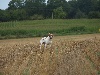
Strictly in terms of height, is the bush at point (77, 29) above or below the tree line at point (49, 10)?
below

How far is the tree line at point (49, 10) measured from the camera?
4506 centimetres

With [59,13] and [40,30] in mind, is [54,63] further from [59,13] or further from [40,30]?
[59,13]

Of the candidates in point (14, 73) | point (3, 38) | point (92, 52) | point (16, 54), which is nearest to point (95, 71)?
point (92, 52)

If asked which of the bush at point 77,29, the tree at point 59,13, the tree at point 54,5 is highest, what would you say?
the tree at point 54,5

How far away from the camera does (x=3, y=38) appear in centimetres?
2702

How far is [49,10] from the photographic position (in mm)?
57062

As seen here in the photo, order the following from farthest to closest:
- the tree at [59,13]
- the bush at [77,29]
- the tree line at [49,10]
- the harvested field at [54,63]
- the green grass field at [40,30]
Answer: the tree at [59,13]
the tree line at [49,10]
the bush at [77,29]
the green grass field at [40,30]
the harvested field at [54,63]

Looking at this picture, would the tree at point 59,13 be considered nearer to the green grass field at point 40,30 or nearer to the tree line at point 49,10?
the tree line at point 49,10

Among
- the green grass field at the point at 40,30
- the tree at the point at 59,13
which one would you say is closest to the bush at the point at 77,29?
the green grass field at the point at 40,30

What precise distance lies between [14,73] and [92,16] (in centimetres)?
4067

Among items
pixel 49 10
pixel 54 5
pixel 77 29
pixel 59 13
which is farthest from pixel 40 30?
pixel 54 5

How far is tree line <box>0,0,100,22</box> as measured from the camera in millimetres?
45062

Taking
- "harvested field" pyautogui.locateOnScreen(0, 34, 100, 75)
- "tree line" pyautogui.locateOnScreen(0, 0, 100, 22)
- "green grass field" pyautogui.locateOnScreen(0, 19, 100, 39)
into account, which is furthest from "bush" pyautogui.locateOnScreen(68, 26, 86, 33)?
"harvested field" pyautogui.locateOnScreen(0, 34, 100, 75)

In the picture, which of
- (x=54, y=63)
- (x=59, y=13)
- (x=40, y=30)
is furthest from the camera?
(x=59, y=13)
